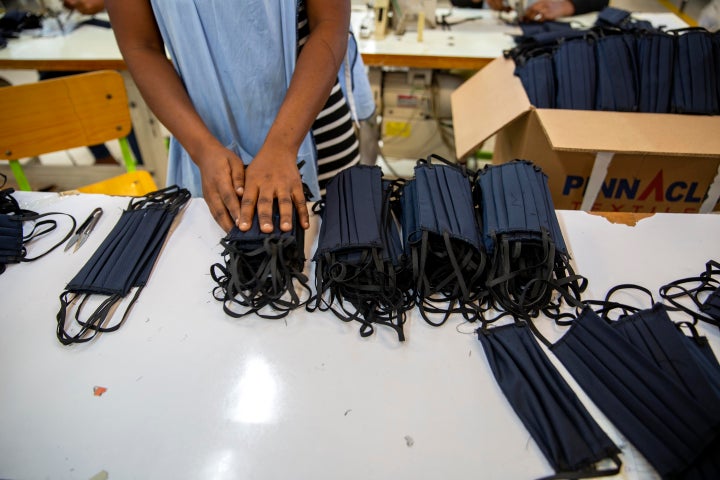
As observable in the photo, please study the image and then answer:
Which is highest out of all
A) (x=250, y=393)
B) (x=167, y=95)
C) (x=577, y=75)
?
(x=167, y=95)

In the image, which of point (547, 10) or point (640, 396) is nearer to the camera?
point (640, 396)

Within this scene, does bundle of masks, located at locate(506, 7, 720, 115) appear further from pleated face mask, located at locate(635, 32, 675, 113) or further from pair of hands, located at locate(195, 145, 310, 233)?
pair of hands, located at locate(195, 145, 310, 233)

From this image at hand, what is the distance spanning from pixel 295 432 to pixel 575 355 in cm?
47

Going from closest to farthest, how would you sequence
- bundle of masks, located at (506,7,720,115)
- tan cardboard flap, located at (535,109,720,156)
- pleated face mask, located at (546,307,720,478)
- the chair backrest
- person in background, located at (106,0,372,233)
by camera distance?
pleated face mask, located at (546,307,720,478)
person in background, located at (106,0,372,233)
tan cardboard flap, located at (535,109,720,156)
the chair backrest
bundle of masks, located at (506,7,720,115)

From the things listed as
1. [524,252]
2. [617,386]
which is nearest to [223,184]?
[524,252]

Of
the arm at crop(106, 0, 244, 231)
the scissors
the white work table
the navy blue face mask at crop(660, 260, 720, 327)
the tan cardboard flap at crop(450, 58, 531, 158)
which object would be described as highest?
the arm at crop(106, 0, 244, 231)

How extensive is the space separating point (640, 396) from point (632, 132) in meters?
0.90

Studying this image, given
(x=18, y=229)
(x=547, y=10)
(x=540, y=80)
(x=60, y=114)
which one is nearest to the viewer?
(x=18, y=229)

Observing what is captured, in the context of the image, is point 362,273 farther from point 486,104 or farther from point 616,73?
point 616,73

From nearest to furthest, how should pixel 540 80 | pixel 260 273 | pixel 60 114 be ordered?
pixel 260 273, pixel 60 114, pixel 540 80

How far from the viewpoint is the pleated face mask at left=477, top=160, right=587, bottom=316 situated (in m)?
0.78

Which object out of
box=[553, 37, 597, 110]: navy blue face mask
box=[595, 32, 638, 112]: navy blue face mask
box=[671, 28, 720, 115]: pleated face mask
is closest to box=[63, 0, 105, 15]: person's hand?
box=[553, 37, 597, 110]: navy blue face mask

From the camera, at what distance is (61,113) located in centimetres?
142

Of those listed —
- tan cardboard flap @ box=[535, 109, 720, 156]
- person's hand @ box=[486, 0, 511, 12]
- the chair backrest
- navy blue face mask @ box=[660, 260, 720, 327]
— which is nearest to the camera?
navy blue face mask @ box=[660, 260, 720, 327]
